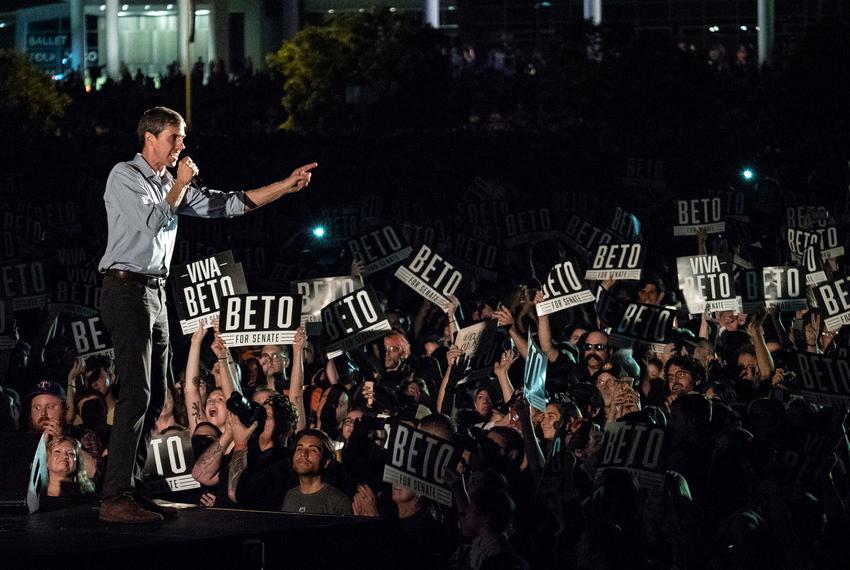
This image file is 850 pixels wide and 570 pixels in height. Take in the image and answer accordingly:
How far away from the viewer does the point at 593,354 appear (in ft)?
43.7

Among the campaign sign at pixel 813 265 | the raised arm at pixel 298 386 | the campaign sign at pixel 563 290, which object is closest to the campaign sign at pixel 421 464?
the raised arm at pixel 298 386

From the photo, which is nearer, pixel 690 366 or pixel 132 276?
pixel 132 276

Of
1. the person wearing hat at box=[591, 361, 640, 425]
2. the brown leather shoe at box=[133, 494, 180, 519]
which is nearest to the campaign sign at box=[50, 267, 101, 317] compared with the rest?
the person wearing hat at box=[591, 361, 640, 425]

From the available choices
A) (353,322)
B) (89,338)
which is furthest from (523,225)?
(89,338)

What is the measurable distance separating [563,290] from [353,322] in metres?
2.27

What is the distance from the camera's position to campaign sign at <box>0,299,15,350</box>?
13.6 m

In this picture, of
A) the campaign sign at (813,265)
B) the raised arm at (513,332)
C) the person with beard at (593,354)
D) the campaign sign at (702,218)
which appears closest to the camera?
the person with beard at (593,354)

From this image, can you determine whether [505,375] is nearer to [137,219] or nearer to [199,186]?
[199,186]

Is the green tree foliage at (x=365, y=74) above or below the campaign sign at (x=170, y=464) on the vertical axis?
above

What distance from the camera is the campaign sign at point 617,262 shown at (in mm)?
16438

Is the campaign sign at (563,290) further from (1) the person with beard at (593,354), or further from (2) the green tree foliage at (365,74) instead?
(2) the green tree foliage at (365,74)

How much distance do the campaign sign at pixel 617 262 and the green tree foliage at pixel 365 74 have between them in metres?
20.9

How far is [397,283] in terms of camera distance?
19.8 m

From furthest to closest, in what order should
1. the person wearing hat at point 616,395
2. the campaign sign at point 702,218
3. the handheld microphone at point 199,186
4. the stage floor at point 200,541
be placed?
the campaign sign at point 702,218
the person wearing hat at point 616,395
the handheld microphone at point 199,186
the stage floor at point 200,541
